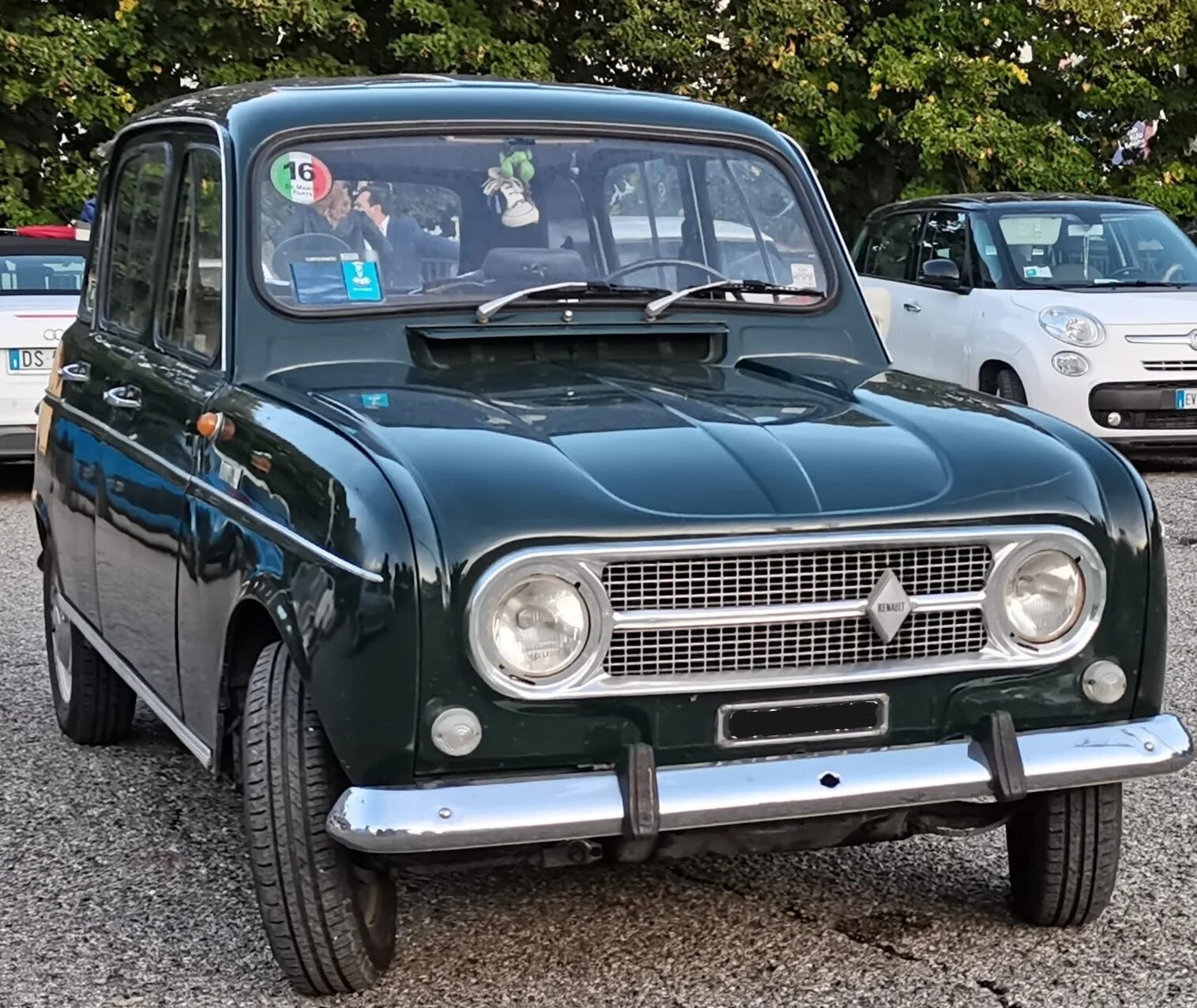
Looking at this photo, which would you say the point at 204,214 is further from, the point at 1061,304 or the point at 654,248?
the point at 1061,304

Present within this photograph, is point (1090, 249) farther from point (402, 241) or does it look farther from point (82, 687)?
point (402, 241)

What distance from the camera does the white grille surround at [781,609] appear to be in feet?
11.7

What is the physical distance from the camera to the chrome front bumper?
138 inches

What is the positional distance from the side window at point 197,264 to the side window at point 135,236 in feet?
0.68

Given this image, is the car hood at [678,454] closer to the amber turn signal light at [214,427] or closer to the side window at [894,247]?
the amber turn signal light at [214,427]

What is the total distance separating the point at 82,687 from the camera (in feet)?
19.9

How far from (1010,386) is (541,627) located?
9.27 metres

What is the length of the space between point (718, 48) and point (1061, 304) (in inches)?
450

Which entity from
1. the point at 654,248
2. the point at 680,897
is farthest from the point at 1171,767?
the point at 654,248

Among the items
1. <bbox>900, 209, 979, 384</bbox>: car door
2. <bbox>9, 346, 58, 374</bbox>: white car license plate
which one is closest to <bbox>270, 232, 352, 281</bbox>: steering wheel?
<bbox>9, 346, 58, 374</bbox>: white car license plate

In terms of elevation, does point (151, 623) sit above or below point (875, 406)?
below

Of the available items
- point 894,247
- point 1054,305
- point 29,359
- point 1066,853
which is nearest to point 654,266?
point 1066,853

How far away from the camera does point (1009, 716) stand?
3848 millimetres

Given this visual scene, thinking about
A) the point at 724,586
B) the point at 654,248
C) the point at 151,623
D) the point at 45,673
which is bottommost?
the point at 45,673
